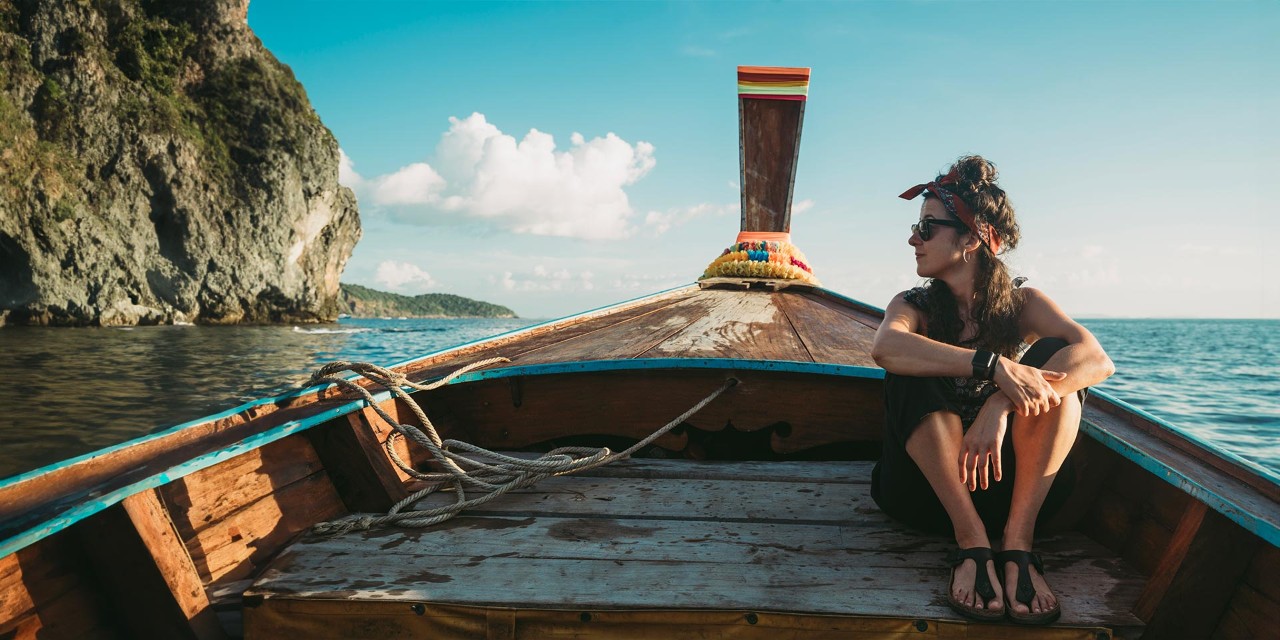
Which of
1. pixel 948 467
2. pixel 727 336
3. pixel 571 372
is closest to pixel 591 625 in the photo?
pixel 948 467

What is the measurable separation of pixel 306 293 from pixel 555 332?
37.0 meters

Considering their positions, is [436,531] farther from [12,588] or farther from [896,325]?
[896,325]

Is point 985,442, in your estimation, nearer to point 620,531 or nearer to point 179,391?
point 620,531

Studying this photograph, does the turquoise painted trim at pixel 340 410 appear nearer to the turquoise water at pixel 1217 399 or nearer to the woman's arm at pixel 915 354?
the woman's arm at pixel 915 354

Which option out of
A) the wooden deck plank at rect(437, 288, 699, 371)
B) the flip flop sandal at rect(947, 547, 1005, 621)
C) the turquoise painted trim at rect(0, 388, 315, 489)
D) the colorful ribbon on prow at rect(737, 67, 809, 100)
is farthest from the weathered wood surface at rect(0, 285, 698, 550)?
the colorful ribbon on prow at rect(737, 67, 809, 100)

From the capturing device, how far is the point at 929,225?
1.56 metres

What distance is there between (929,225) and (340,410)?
1525mm

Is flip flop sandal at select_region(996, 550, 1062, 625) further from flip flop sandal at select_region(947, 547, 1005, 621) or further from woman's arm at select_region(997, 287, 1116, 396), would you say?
woman's arm at select_region(997, 287, 1116, 396)

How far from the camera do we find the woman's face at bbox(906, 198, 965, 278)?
155cm

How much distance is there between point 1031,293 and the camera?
5.26ft

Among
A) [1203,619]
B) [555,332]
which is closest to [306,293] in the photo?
[555,332]

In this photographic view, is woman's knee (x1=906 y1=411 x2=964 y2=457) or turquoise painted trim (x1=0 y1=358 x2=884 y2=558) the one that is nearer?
turquoise painted trim (x1=0 y1=358 x2=884 y2=558)

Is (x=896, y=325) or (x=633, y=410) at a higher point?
(x=896, y=325)

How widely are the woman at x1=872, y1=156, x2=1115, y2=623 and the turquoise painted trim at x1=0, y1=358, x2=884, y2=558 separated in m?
0.46
